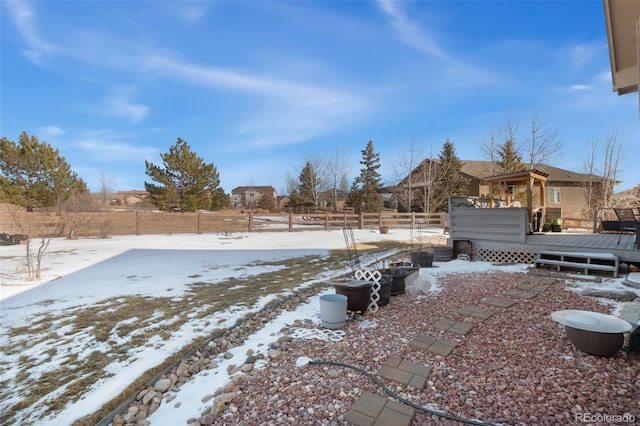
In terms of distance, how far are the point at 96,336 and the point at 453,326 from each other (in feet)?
13.4

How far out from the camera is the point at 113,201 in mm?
33344

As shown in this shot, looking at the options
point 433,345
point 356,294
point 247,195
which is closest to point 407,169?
point 356,294

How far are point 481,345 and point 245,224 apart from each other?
14.2m

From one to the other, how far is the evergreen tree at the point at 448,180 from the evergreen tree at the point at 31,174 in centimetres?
2406

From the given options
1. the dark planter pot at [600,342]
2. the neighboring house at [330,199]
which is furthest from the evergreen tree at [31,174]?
the dark planter pot at [600,342]

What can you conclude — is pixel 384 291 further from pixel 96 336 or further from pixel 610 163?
pixel 610 163

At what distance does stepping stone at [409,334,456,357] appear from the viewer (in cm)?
269

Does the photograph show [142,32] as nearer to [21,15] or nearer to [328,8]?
[21,15]

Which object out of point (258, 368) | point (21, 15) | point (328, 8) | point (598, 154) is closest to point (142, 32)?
point (21, 15)

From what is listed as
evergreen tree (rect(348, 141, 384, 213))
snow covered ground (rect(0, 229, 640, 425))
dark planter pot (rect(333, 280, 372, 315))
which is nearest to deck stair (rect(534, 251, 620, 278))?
snow covered ground (rect(0, 229, 640, 425))

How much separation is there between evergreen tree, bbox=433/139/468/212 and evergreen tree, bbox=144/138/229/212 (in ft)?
56.6

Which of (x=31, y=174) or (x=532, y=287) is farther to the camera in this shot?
(x=31, y=174)

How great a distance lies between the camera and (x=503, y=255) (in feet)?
24.4

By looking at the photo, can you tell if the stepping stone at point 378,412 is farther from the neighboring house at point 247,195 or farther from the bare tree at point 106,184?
the neighboring house at point 247,195
